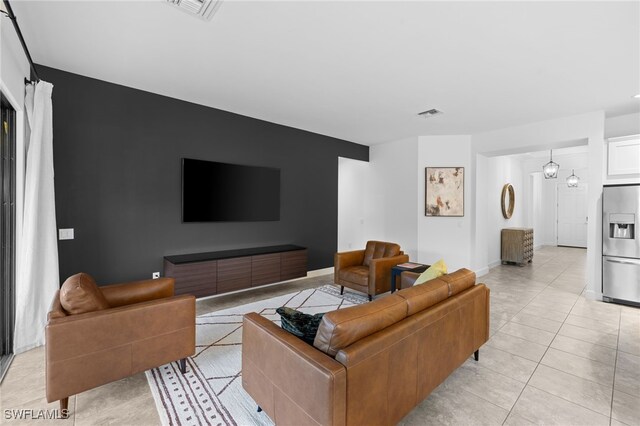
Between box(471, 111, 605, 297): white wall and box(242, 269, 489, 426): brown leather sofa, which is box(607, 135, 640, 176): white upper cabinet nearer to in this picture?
box(471, 111, 605, 297): white wall

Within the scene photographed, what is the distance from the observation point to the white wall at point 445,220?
555 centimetres

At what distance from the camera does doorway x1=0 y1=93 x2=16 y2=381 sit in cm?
256

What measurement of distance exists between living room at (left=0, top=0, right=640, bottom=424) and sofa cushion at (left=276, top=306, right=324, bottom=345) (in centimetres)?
74

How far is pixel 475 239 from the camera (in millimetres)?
5684

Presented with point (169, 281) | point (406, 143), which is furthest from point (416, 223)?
point (169, 281)

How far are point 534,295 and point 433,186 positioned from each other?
2.43 meters

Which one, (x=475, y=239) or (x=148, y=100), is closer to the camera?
(x=148, y=100)

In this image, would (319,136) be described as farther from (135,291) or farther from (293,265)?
(135,291)

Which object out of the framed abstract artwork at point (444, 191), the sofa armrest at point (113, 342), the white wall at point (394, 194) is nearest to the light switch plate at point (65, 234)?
the sofa armrest at point (113, 342)

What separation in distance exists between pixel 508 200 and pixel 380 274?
5.52 m

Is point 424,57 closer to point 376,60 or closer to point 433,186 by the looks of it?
point 376,60

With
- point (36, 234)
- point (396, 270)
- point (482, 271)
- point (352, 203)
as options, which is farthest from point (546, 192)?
point (36, 234)

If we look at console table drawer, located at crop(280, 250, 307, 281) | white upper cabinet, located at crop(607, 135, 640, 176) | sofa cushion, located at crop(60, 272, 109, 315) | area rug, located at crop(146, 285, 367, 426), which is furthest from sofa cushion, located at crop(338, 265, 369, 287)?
white upper cabinet, located at crop(607, 135, 640, 176)

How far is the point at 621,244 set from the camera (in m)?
4.10
